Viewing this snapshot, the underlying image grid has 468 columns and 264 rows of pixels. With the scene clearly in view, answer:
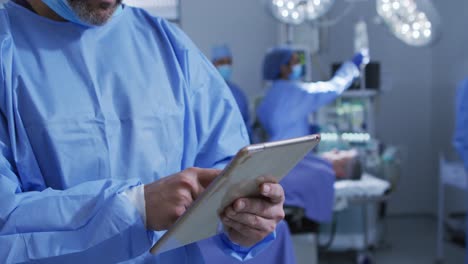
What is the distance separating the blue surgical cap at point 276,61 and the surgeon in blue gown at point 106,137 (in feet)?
7.86

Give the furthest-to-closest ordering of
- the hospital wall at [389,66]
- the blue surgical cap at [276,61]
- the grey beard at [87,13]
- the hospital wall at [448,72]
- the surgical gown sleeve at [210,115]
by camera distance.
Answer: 1. the hospital wall at [389,66]
2. the hospital wall at [448,72]
3. the blue surgical cap at [276,61]
4. the surgical gown sleeve at [210,115]
5. the grey beard at [87,13]

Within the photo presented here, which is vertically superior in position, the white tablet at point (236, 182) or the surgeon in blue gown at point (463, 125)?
the white tablet at point (236, 182)

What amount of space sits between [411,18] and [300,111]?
0.87m

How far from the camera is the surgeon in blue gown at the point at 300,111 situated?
2.83 meters

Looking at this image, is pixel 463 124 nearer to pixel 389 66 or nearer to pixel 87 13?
pixel 389 66

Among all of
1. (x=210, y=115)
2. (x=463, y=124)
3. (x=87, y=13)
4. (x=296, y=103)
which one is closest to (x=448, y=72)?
(x=463, y=124)

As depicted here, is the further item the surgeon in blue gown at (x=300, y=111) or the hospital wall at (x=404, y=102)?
the hospital wall at (x=404, y=102)

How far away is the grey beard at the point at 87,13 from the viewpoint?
3.25ft

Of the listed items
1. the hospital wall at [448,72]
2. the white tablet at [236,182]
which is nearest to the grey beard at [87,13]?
the white tablet at [236,182]

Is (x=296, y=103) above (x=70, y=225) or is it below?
below

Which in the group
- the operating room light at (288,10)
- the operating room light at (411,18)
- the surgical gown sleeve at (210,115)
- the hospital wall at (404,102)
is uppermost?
the operating room light at (288,10)

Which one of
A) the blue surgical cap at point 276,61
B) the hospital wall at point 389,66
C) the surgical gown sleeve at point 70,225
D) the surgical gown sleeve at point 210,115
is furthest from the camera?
the hospital wall at point 389,66

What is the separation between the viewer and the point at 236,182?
744 mm

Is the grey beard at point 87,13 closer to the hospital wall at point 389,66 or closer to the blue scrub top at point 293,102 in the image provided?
the blue scrub top at point 293,102
